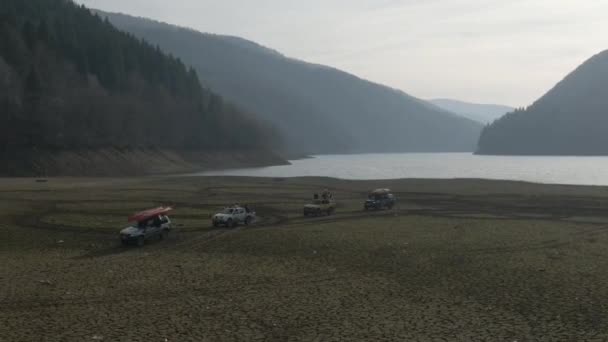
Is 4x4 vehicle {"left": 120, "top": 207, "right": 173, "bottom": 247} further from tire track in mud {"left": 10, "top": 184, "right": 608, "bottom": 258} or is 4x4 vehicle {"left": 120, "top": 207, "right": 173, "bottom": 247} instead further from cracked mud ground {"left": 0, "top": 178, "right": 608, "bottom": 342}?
cracked mud ground {"left": 0, "top": 178, "right": 608, "bottom": 342}

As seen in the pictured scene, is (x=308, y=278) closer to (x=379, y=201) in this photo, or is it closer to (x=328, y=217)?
(x=328, y=217)

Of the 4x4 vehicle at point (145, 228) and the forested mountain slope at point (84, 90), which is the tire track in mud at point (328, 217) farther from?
the forested mountain slope at point (84, 90)

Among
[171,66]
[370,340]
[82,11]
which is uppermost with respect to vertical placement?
[82,11]

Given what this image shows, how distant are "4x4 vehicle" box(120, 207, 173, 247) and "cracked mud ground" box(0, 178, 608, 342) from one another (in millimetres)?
1283

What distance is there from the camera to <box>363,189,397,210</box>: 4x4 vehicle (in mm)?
56406

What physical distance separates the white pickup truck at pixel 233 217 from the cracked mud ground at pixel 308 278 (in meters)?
1.42

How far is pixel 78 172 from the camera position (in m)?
109

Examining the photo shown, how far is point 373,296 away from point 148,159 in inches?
4900

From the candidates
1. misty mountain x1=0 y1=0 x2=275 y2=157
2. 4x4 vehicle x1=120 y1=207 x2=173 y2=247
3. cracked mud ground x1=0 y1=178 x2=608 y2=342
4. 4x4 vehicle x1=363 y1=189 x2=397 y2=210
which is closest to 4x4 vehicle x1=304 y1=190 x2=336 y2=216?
cracked mud ground x1=0 y1=178 x2=608 y2=342

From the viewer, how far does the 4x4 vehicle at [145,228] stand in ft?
114

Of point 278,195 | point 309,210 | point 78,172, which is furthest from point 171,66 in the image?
point 309,210

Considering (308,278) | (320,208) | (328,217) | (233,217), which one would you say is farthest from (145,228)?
(320,208)

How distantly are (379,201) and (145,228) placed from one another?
92.6 ft

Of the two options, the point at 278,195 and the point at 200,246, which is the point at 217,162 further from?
the point at 200,246
